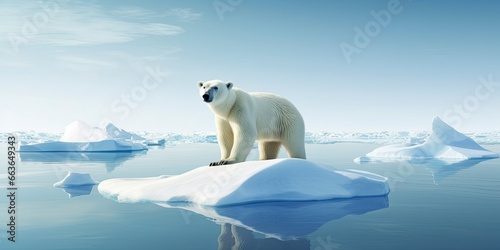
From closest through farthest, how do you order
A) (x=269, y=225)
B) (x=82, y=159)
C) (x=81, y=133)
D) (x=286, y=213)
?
(x=269, y=225)
(x=286, y=213)
(x=82, y=159)
(x=81, y=133)

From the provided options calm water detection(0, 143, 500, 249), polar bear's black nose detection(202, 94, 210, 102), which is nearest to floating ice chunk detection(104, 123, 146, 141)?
calm water detection(0, 143, 500, 249)

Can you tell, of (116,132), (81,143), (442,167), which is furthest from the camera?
(116,132)

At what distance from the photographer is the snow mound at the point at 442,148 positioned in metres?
25.5

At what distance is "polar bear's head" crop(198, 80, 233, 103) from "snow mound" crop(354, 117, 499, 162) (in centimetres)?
1873

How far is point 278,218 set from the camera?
657 centimetres

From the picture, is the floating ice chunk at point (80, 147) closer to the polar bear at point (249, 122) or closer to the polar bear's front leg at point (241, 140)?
the polar bear at point (249, 122)

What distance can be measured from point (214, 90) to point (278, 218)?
265 cm

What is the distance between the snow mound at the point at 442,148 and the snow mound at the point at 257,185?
17.5 m

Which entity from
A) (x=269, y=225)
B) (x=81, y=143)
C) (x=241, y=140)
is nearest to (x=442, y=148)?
(x=241, y=140)

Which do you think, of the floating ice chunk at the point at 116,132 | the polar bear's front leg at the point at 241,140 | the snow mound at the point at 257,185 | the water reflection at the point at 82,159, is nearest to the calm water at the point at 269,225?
the snow mound at the point at 257,185

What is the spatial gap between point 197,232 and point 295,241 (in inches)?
52.0

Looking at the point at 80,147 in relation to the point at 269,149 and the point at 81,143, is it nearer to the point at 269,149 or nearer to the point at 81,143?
the point at 81,143

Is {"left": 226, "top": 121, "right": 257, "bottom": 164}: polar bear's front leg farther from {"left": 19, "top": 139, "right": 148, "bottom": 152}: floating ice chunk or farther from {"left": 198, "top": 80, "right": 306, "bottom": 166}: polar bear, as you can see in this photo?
{"left": 19, "top": 139, "right": 148, "bottom": 152}: floating ice chunk

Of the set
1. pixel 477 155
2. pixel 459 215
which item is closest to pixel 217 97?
pixel 459 215
